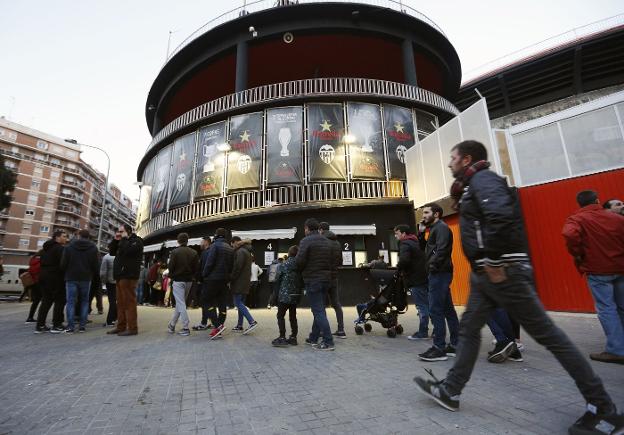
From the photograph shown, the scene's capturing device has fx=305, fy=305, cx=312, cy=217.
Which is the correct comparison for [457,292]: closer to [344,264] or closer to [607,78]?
[344,264]

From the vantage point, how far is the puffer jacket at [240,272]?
6355 millimetres

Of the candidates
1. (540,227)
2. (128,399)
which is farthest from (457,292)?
(128,399)

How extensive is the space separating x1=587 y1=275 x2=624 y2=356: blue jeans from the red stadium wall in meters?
5.63

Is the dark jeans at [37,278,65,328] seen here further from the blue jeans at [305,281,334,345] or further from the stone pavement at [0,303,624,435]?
the blue jeans at [305,281,334,345]

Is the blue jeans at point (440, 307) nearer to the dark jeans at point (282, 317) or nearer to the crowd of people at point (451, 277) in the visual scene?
the crowd of people at point (451, 277)

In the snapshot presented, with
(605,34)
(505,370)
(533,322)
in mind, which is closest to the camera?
(533,322)

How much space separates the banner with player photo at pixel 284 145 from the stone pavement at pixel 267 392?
10279mm

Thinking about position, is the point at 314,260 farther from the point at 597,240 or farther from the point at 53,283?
the point at 53,283

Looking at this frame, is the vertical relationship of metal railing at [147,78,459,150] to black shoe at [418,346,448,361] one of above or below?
above

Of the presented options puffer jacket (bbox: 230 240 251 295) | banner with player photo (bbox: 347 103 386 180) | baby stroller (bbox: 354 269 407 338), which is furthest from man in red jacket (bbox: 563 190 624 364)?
banner with player photo (bbox: 347 103 386 180)

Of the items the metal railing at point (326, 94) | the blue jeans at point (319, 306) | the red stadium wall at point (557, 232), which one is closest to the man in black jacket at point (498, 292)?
the blue jeans at point (319, 306)

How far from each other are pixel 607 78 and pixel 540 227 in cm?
1655

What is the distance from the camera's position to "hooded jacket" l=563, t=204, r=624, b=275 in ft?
12.4

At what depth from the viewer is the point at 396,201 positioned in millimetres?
13656
